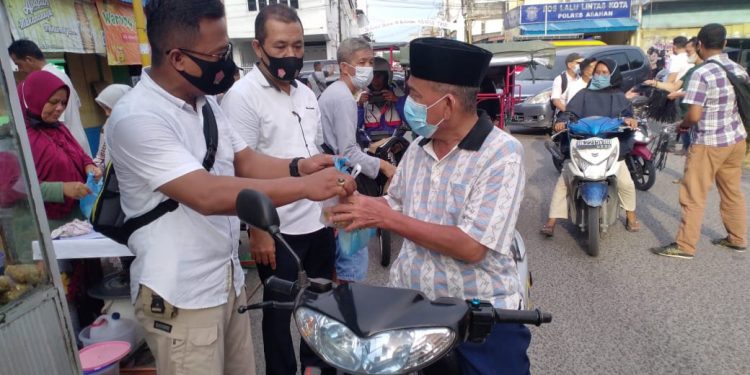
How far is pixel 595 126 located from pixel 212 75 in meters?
4.13

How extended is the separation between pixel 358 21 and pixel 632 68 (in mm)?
62129

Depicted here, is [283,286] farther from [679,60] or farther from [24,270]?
[679,60]

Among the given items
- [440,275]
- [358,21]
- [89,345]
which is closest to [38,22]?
[89,345]

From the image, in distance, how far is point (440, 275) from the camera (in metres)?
1.78

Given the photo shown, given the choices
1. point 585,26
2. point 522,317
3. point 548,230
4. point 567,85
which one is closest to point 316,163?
point 522,317

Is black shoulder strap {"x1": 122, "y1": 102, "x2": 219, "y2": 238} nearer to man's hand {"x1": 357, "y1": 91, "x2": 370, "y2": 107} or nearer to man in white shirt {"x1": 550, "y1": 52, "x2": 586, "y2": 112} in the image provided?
man's hand {"x1": 357, "y1": 91, "x2": 370, "y2": 107}

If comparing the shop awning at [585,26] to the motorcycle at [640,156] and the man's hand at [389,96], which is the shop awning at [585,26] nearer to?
the motorcycle at [640,156]

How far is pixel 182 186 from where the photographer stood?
1.59m

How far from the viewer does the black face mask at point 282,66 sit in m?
2.72

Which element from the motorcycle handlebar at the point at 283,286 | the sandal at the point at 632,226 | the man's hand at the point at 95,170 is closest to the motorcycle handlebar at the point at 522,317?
the motorcycle handlebar at the point at 283,286

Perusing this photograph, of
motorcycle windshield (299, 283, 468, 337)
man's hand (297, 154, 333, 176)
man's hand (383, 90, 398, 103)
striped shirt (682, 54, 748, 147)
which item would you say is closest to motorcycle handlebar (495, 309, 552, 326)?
motorcycle windshield (299, 283, 468, 337)

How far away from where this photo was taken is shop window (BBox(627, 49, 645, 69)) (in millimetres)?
12328

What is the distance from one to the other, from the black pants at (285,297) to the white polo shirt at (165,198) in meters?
0.79

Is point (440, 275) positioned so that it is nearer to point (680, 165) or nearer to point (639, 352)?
point (639, 352)
